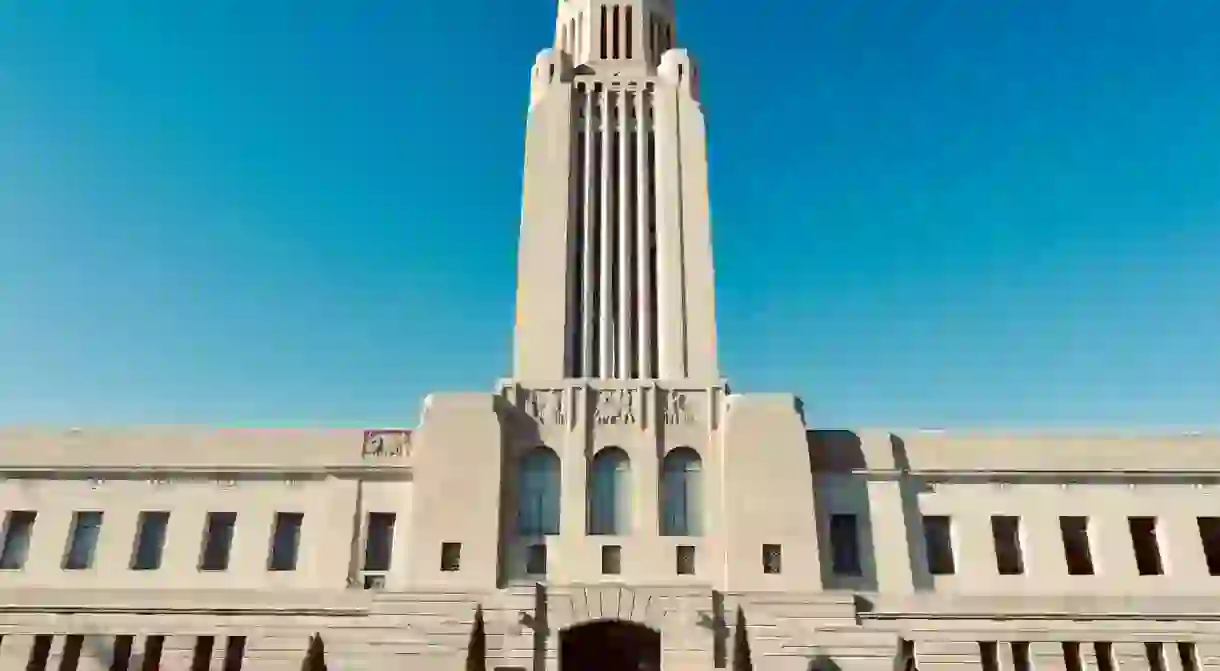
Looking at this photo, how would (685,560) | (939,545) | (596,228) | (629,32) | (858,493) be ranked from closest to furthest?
(685,560)
(939,545)
(858,493)
(596,228)
(629,32)

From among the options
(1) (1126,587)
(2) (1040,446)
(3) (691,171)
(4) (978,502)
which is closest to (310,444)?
(3) (691,171)

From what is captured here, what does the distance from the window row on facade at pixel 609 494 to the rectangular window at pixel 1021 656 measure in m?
12.3

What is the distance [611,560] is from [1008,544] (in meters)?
15.9

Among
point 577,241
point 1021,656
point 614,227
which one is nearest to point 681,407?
point 577,241

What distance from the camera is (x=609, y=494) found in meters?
37.2

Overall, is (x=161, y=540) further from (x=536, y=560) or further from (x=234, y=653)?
(x=536, y=560)

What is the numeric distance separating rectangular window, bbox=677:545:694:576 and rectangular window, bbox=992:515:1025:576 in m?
12.0

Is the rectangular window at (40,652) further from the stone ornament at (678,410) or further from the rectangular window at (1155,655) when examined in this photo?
the rectangular window at (1155,655)

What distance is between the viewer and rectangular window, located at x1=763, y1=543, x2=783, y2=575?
3503 centimetres

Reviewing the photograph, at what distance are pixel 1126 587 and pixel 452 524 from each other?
2594 centimetres

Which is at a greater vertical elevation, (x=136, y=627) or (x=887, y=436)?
(x=887, y=436)

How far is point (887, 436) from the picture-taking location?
1502 inches

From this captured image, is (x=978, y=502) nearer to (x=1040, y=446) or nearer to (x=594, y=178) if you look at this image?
(x=1040, y=446)

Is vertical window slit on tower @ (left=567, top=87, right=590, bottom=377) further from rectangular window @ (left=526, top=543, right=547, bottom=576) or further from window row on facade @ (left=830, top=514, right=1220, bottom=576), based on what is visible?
window row on facade @ (left=830, top=514, right=1220, bottom=576)
